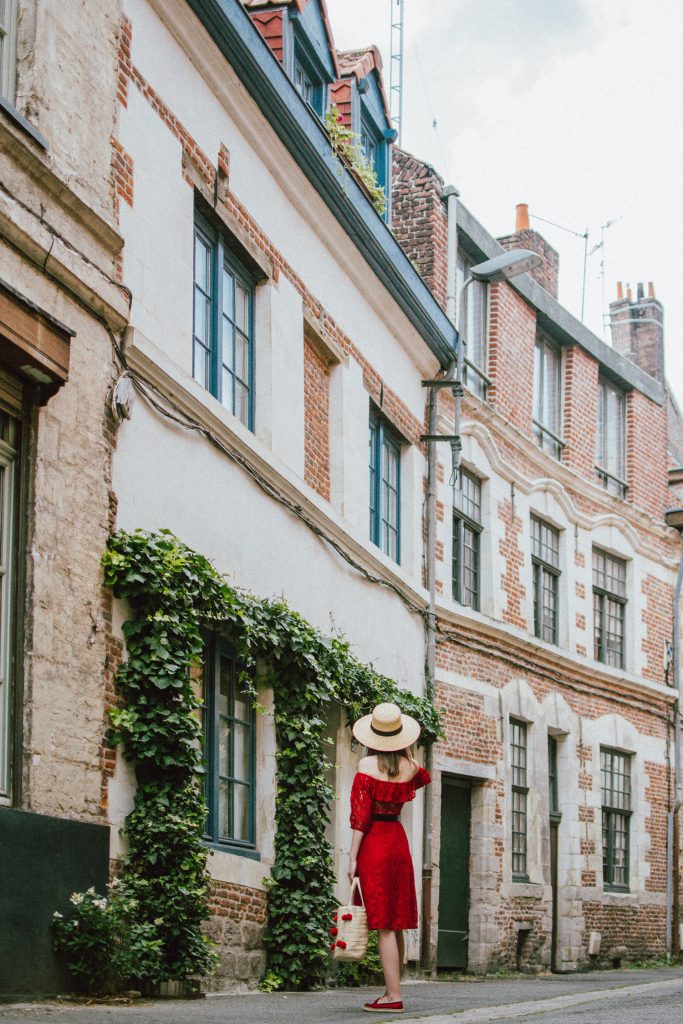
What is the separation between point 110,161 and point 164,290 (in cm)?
104

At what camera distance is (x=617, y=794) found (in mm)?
22734

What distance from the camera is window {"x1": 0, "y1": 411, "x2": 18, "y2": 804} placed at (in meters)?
8.27

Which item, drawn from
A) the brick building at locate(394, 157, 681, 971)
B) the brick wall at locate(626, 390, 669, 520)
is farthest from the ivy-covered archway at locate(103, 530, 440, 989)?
the brick wall at locate(626, 390, 669, 520)

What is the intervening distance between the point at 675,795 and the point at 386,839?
1606cm

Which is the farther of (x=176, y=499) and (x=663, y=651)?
(x=663, y=651)

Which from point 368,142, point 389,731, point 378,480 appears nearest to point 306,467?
point 378,480

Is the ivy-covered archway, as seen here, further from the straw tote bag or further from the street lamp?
the street lamp

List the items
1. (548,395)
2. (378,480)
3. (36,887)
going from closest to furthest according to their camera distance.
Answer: (36,887), (378,480), (548,395)

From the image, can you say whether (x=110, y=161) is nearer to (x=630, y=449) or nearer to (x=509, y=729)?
(x=509, y=729)

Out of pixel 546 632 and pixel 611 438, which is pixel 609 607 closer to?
pixel 546 632

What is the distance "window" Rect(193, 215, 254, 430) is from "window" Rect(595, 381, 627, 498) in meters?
11.6

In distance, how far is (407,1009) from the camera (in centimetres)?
940

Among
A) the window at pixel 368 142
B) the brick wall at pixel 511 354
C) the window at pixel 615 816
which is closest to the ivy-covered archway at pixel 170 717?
the window at pixel 368 142

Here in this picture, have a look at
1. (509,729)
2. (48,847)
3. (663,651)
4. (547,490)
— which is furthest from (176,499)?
(663,651)
